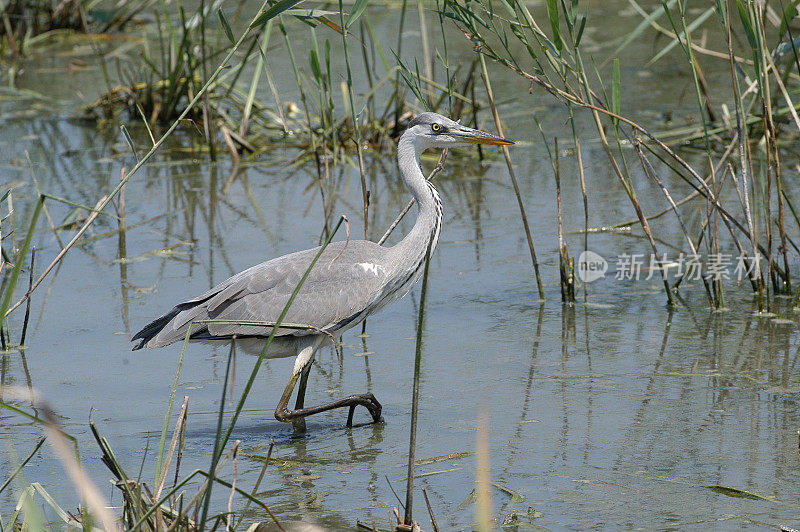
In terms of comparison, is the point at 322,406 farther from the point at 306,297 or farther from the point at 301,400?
the point at 306,297

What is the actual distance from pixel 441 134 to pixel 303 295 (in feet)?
3.39

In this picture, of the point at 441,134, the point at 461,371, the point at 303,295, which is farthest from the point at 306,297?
the point at 441,134

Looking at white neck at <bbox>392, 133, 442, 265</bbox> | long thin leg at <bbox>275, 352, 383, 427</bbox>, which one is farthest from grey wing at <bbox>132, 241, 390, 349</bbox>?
long thin leg at <bbox>275, 352, 383, 427</bbox>

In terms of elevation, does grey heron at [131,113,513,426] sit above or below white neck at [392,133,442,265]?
below

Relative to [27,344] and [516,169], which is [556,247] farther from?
[27,344]

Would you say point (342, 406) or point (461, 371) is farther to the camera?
point (461, 371)

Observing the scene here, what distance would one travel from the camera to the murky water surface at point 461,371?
3.69 meters

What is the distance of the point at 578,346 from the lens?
519 centimetres

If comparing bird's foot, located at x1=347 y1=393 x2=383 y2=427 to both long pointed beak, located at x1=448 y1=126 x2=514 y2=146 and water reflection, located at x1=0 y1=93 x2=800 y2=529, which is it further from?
long pointed beak, located at x1=448 y1=126 x2=514 y2=146

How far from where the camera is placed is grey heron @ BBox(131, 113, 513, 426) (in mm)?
4551

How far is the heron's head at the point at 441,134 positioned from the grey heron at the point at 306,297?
206 mm

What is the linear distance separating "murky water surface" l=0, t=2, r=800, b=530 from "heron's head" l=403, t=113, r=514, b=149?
103 cm

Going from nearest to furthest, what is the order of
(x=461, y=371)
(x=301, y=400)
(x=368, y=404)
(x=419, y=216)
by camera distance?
(x=368, y=404)
(x=301, y=400)
(x=419, y=216)
(x=461, y=371)

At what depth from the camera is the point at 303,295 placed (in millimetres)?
4715
